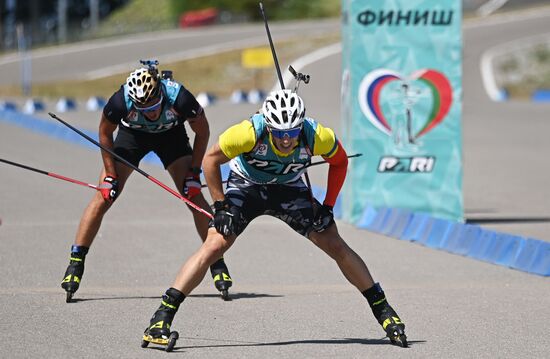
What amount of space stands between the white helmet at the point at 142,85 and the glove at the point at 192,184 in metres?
0.87

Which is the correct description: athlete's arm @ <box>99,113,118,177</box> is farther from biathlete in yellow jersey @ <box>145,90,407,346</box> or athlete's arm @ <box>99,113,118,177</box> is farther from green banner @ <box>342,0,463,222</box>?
green banner @ <box>342,0,463,222</box>

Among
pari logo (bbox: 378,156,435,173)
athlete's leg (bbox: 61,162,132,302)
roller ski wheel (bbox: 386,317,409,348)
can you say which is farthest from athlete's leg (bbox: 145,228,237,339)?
pari logo (bbox: 378,156,435,173)

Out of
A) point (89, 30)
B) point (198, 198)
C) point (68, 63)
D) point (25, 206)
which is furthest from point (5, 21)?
point (198, 198)

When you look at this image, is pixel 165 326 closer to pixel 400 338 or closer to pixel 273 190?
pixel 273 190

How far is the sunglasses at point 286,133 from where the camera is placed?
25.1 ft

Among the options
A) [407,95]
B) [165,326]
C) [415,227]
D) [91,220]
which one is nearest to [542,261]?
[415,227]

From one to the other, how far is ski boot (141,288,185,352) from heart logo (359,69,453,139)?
6.93m

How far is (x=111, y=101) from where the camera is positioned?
9500mm

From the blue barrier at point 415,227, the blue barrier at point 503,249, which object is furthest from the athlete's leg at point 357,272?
the blue barrier at point 415,227

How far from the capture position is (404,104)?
14328 mm

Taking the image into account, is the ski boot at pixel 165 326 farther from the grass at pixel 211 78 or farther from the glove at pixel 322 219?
the grass at pixel 211 78

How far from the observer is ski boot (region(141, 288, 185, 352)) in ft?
25.1

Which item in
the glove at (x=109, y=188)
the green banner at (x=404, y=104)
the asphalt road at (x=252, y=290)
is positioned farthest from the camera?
the green banner at (x=404, y=104)

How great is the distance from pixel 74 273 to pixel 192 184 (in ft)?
3.85
